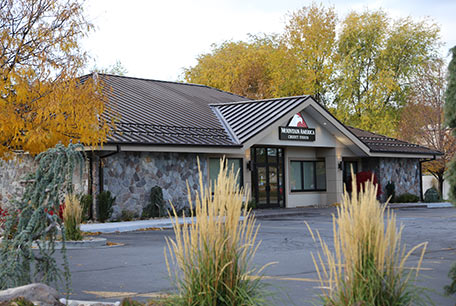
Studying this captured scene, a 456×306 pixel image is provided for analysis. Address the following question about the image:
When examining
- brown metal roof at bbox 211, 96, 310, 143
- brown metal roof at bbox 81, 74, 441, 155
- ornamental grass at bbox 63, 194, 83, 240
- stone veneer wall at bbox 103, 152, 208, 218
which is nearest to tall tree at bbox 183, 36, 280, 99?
brown metal roof at bbox 81, 74, 441, 155

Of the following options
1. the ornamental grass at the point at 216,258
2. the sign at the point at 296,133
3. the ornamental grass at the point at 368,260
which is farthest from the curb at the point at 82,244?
the sign at the point at 296,133

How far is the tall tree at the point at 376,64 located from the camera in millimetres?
46625

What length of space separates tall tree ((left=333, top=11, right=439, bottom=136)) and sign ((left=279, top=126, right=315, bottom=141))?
61.0 ft

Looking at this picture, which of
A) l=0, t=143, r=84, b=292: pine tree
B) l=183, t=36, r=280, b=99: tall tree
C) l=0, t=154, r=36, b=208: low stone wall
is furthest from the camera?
l=183, t=36, r=280, b=99: tall tree

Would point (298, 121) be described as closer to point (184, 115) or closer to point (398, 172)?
point (184, 115)

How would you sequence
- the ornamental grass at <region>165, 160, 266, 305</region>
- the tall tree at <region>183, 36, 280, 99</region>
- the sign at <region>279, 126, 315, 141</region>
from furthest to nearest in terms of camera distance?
the tall tree at <region>183, 36, 280, 99</region>, the sign at <region>279, 126, 315, 141</region>, the ornamental grass at <region>165, 160, 266, 305</region>

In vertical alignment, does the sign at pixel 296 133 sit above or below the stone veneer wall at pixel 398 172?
above

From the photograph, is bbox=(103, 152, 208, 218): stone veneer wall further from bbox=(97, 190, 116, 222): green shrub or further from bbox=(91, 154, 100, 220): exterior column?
bbox=(97, 190, 116, 222): green shrub

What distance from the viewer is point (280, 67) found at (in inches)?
1953

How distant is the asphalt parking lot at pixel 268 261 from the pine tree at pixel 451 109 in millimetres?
1043

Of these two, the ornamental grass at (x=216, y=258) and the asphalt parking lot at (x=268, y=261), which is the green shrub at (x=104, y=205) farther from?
the ornamental grass at (x=216, y=258)

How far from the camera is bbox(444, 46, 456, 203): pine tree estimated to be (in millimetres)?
6262

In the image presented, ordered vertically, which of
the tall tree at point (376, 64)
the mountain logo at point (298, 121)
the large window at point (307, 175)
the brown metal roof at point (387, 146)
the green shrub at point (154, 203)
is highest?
the tall tree at point (376, 64)

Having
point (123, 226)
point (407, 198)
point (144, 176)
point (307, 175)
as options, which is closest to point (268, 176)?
point (307, 175)
